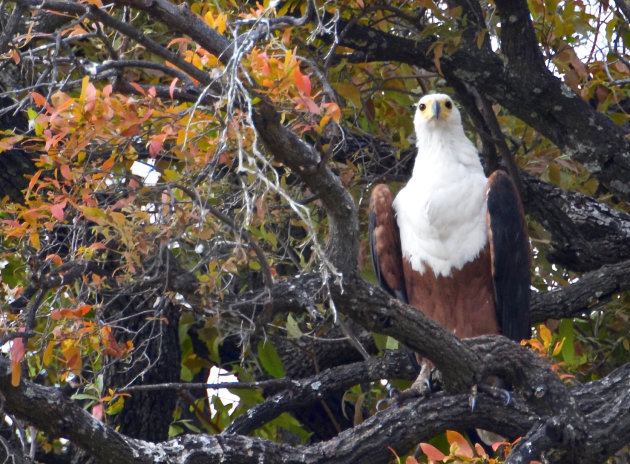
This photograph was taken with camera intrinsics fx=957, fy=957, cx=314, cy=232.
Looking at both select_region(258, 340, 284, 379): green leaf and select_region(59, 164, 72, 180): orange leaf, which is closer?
select_region(59, 164, 72, 180): orange leaf

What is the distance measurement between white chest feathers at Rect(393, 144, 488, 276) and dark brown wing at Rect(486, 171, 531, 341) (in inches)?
2.9

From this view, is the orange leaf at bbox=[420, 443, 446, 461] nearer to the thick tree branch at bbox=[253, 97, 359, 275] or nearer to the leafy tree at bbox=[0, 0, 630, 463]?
the leafy tree at bbox=[0, 0, 630, 463]

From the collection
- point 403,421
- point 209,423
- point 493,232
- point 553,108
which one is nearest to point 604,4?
point 553,108

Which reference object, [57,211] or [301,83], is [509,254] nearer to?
[301,83]

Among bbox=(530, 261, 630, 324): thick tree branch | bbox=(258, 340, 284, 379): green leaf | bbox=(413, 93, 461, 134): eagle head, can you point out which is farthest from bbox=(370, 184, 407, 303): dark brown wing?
bbox=(530, 261, 630, 324): thick tree branch

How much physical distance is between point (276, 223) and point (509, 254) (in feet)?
3.17

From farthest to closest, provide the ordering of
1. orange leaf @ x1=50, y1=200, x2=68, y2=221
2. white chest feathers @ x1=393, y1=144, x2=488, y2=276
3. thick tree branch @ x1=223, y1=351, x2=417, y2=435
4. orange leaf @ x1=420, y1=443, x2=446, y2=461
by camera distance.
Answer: white chest feathers @ x1=393, y1=144, x2=488, y2=276
thick tree branch @ x1=223, y1=351, x2=417, y2=435
orange leaf @ x1=50, y1=200, x2=68, y2=221
orange leaf @ x1=420, y1=443, x2=446, y2=461

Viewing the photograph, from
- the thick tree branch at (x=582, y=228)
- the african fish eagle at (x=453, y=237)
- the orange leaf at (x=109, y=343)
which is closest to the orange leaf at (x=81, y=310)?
the orange leaf at (x=109, y=343)

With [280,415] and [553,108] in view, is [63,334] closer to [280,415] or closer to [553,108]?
[280,415]

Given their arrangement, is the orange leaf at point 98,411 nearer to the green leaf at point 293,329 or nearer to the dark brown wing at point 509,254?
the green leaf at point 293,329

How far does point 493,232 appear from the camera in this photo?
3822mm

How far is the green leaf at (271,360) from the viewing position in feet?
13.2

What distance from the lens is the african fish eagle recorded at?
12.6ft

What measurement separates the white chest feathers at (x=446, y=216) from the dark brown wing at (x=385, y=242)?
0.09m
